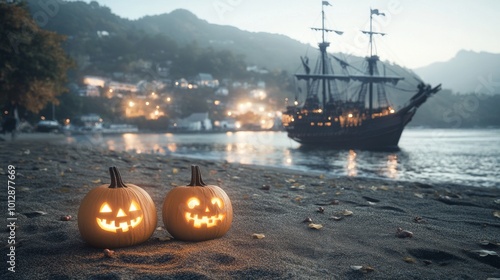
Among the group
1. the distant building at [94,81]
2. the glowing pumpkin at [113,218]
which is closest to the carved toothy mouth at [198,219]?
the glowing pumpkin at [113,218]

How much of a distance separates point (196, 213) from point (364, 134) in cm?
5071

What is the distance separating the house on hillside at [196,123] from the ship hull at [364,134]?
187 ft

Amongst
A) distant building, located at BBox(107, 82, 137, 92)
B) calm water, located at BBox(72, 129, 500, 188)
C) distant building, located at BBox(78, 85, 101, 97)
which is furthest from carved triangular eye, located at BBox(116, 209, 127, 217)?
distant building, located at BBox(107, 82, 137, 92)

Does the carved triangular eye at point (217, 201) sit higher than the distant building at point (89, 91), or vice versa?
the distant building at point (89, 91)

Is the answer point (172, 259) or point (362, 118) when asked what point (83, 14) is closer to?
point (362, 118)

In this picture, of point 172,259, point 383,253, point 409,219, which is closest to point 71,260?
point 172,259

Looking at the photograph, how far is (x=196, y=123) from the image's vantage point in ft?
359

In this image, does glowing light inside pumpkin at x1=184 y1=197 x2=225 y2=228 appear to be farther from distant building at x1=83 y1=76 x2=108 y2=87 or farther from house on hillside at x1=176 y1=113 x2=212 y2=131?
distant building at x1=83 y1=76 x2=108 y2=87

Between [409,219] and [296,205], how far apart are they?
187 centimetres

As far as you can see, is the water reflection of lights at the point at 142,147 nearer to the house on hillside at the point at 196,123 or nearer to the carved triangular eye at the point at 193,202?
the carved triangular eye at the point at 193,202

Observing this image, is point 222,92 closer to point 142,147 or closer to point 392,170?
point 142,147

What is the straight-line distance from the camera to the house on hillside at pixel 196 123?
10844 cm

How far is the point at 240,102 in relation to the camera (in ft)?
444

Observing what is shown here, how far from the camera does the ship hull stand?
161 feet
